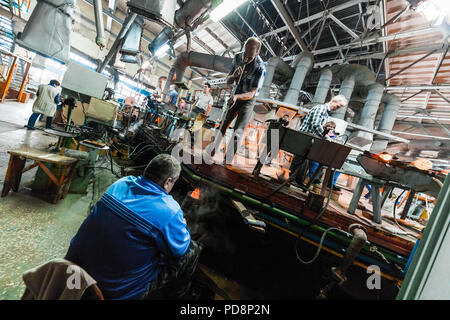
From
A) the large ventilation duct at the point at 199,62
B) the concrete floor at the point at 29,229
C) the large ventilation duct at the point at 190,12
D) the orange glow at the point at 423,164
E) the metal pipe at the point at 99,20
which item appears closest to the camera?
the concrete floor at the point at 29,229

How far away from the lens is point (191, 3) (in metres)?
5.34

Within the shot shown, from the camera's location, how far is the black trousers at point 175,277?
165cm

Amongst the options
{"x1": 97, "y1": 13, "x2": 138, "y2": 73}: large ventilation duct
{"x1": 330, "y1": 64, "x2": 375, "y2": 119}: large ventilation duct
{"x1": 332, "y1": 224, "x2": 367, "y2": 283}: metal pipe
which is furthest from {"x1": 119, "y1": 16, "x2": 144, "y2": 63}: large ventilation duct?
{"x1": 332, "y1": 224, "x2": 367, "y2": 283}: metal pipe

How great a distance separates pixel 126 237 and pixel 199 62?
10.5m

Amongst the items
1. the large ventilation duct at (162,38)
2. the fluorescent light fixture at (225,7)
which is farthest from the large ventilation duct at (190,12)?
the large ventilation duct at (162,38)

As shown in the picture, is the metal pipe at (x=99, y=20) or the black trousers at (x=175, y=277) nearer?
the black trousers at (x=175, y=277)

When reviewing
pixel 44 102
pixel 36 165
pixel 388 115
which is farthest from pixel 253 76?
pixel 388 115

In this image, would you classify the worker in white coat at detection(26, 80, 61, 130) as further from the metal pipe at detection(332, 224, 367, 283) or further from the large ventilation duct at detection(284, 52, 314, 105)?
the metal pipe at detection(332, 224, 367, 283)

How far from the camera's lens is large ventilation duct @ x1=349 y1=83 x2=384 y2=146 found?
6.88 m

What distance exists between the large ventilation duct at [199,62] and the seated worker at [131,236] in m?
9.01

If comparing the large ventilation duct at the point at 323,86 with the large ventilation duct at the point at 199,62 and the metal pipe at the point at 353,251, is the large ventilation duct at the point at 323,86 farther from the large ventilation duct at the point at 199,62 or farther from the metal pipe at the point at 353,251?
the metal pipe at the point at 353,251

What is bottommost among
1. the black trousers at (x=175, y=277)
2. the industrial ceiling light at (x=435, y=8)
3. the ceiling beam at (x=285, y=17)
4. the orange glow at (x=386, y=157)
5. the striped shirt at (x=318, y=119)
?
the black trousers at (x=175, y=277)

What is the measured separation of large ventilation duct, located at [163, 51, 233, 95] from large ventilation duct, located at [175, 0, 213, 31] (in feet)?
11.2
